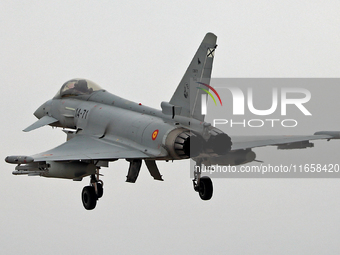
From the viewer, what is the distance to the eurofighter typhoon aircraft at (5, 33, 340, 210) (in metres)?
22.2

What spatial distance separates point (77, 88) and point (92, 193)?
15.8 feet

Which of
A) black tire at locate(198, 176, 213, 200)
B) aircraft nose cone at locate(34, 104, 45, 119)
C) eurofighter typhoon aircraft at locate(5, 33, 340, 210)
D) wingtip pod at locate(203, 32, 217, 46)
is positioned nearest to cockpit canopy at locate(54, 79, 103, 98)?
eurofighter typhoon aircraft at locate(5, 33, 340, 210)

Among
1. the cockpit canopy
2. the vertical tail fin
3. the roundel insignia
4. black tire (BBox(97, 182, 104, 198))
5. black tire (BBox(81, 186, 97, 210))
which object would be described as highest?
the cockpit canopy

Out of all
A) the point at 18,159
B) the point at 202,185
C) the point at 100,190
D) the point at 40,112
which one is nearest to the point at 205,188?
the point at 202,185

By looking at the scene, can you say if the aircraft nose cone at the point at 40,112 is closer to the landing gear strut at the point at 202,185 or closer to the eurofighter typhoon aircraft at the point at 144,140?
the eurofighter typhoon aircraft at the point at 144,140

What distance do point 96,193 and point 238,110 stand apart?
17.2 feet

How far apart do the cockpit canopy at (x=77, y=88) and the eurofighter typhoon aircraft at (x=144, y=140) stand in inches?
19.0

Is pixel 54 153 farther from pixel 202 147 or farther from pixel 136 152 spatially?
pixel 202 147

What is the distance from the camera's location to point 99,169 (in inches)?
954

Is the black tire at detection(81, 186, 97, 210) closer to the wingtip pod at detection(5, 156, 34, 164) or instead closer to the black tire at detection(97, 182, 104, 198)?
the black tire at detection(97, 182, 104, 198)

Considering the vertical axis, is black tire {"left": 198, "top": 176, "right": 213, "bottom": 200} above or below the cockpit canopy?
below

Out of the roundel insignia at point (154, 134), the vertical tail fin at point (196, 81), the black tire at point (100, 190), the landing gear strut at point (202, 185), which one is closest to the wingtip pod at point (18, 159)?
the black tire at point (100, 190)

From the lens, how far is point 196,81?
2288cm

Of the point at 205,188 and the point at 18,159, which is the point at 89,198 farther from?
the point at 205,188
